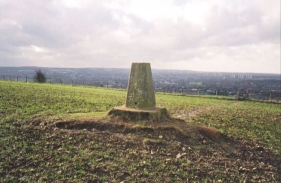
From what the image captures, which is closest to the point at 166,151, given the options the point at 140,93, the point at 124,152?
the point at 124,152

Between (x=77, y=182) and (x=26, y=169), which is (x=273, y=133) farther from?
(x=26, y=169)

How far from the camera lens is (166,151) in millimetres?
9352

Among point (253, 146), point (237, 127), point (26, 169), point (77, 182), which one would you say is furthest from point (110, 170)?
point (237, 127)

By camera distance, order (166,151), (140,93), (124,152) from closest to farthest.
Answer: (124,152)
(166,151)
(140,93)

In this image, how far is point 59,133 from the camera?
409 inches

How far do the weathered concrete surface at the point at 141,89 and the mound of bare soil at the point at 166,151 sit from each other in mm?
1222

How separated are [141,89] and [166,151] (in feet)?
13.3

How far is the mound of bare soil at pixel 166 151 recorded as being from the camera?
769 centimetres

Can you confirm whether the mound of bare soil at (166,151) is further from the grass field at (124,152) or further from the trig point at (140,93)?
the trig point at (140,93)

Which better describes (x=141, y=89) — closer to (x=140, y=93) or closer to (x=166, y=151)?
(x=140, y=93)

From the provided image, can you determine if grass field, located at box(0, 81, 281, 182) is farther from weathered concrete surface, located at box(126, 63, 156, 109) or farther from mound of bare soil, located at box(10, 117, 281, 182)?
weathered concrete surface, located at box(126, 63, 156, 109)

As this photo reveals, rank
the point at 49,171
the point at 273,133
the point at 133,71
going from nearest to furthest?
the point at 49,171
the point at 133,71
the point at 273,133

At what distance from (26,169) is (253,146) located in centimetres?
971

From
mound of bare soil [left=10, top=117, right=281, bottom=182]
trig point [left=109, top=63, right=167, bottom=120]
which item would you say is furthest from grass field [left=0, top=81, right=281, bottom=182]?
trig point [left=109, top=63, right=167, bottom=120]
